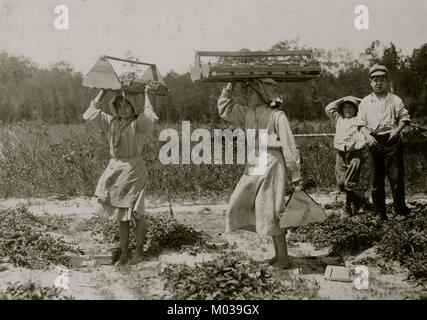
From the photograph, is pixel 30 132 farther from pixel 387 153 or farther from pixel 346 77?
pixel 346 77

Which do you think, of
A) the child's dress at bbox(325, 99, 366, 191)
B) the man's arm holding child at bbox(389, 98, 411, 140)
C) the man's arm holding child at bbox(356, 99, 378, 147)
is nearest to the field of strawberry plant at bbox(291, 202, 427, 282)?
the child's dress at bbox(325, 99, 366, 191)

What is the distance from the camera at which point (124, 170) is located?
5.71 m

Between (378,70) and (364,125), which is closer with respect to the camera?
(378,70)

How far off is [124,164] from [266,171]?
163 centimetres

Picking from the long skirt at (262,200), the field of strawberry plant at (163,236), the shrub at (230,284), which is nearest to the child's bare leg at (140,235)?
the field of strawberry plant at (163,236)

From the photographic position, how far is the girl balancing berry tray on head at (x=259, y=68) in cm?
510

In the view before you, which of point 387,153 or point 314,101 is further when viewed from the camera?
point 314,101

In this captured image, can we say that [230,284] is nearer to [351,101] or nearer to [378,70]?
[378,70]

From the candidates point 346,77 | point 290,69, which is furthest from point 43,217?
point 346,77

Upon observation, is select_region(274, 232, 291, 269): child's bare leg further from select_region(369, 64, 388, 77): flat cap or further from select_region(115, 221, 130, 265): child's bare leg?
select_region(369, 64, 388, 77): flat cap

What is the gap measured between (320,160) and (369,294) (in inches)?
247

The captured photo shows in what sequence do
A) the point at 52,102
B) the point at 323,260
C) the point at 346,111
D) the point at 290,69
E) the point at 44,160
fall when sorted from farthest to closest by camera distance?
the point at 52,102 → the point at 44,160 → the point at 346,111 → the point at 323,260 → the point at 290,69

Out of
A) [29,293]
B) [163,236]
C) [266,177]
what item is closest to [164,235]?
[163,236]
